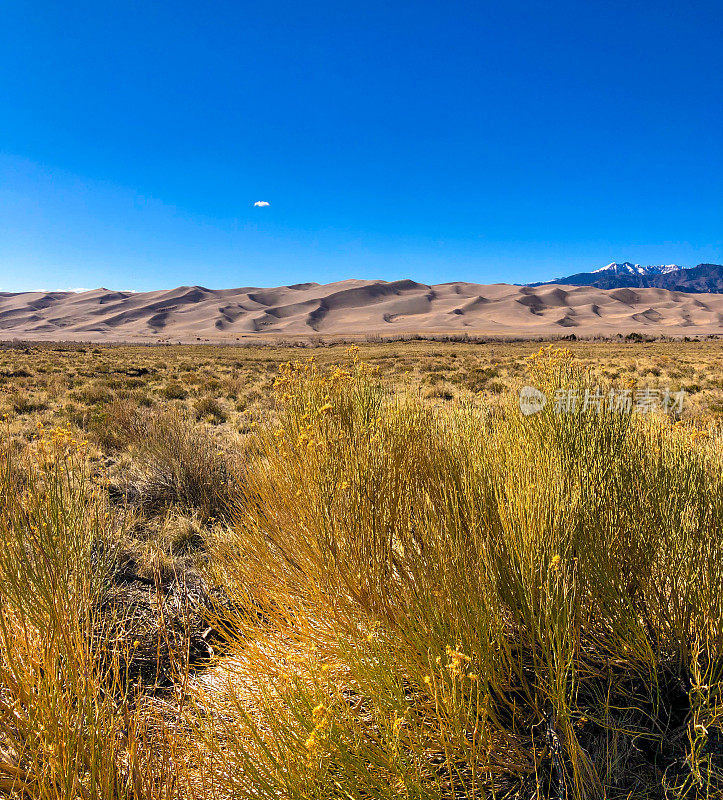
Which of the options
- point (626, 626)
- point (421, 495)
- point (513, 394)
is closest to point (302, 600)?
point (421, 495)

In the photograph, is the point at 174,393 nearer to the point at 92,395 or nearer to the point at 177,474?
the point at 92,395

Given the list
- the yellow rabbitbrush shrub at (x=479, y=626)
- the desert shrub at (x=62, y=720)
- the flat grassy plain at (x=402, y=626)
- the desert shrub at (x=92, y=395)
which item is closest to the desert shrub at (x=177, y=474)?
the flat grassy plain at (x=402, y=626)

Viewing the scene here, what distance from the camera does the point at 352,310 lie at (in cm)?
12725

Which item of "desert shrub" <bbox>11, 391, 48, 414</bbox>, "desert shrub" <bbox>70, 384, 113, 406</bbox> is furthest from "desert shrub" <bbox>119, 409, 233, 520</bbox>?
"desert shrub" <bbox>70, 384, 113, 406</bbox>

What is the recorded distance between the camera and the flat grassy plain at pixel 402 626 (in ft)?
4.47

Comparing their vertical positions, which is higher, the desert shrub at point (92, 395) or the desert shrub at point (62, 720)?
the desert shrub at point (92, 395)

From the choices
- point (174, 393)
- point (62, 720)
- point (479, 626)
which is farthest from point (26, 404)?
point (479, 626)

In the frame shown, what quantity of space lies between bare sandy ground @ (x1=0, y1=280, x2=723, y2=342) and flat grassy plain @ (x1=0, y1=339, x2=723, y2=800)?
300ft

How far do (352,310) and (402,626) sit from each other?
128 metres

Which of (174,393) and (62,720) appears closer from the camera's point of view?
(62,720)

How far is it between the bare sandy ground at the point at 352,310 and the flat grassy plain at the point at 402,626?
9158cm

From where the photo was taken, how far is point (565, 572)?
5.37 feet

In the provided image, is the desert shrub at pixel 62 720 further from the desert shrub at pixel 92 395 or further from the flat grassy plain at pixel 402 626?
the desert shrub at pixel 92 395

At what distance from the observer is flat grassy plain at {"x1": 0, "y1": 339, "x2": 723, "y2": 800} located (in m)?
1.36
